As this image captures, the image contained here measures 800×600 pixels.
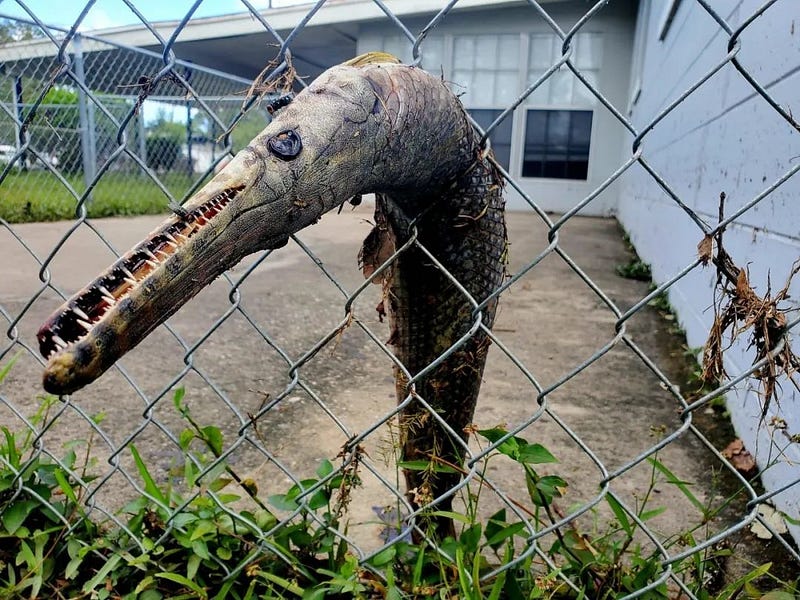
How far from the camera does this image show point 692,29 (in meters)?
3.90

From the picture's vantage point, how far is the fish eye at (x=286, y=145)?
84 centimetres

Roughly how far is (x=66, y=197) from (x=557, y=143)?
7970mm

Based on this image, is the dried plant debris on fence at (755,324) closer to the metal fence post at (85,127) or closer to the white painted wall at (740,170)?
the white painted wall at (740,170)

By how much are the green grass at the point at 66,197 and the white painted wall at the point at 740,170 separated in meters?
4.75

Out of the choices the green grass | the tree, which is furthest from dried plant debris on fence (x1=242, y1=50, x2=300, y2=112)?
the green grass

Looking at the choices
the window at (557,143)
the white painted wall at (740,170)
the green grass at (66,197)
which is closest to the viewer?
the white painted wall at (740,170)

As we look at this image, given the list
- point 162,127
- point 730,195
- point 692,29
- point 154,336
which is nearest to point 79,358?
point 730,195

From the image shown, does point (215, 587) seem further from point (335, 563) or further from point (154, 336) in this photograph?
point (154, 336)

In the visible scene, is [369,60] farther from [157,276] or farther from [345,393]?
[345,393]

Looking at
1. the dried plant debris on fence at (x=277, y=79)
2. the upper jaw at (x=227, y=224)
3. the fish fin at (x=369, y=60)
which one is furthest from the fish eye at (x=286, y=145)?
the fish fin at (x=369, y=60)

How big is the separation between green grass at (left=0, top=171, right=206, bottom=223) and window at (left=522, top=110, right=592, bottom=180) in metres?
6.24

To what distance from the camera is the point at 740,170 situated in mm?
2455

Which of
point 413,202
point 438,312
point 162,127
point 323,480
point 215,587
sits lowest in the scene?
point 215,587

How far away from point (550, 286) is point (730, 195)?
2.40 m
